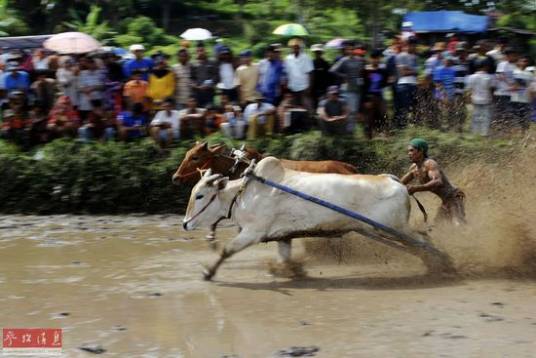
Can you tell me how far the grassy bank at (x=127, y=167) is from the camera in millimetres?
14070

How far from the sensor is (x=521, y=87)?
48.8 ft

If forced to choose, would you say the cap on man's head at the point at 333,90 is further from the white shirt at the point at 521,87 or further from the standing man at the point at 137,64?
the standing man at the point at 137,64

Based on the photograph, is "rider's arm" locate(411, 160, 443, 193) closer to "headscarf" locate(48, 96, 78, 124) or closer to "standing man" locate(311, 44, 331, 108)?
"standing man" locate(311, 44, 331, 108)

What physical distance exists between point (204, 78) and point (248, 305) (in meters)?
6.94

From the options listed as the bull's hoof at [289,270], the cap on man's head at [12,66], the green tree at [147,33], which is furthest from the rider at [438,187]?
the green tree at [147,33]

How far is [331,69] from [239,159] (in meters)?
4.11

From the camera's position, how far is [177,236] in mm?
12695

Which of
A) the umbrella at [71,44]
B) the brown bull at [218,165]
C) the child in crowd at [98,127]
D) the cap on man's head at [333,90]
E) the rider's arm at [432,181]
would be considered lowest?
the child in crowd at [98,127]

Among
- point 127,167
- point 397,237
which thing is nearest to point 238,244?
point 397,237

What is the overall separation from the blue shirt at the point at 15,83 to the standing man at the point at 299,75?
417 centimetres

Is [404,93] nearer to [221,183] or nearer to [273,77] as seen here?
[273,77]

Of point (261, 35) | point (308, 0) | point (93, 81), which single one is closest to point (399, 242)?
point (93, 81)

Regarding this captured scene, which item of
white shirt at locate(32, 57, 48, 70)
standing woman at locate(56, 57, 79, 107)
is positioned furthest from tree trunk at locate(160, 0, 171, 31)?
standing woman at locate(56, 57, 79, 107)

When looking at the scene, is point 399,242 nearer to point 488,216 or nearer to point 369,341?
point 488,216
